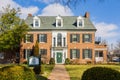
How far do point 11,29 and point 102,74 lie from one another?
32634 millimetres

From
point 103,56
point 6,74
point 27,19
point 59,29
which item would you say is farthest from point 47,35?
point 6,74

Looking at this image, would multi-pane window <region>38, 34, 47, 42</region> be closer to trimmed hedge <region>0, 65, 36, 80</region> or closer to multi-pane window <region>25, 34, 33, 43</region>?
multi-pane window <region>25, 34, 33, 43</region>

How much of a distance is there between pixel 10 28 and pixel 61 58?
9578mm

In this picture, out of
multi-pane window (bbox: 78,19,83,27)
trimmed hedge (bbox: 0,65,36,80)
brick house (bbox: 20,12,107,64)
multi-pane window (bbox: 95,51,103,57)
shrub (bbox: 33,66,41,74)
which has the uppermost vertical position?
multi-pane window (bbox: 78,19,83,27)

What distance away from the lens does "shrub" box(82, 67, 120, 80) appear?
11188 mm

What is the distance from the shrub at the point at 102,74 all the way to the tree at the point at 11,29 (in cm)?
3099

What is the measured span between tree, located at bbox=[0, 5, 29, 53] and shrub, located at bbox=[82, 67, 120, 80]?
31.0 metres

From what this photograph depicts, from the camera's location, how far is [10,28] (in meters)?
42.7

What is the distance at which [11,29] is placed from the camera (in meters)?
42.6

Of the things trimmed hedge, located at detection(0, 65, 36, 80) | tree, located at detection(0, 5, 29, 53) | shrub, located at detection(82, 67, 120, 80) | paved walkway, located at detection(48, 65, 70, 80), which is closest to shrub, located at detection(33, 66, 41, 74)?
paved walkway, located at detection(48, 65, 70, 80)

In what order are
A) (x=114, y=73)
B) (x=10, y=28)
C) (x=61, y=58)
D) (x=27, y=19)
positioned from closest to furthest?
1. (x=114, y=73)
2. (x=10, y=28)
3. (x=61, y=58)
4. (x=27, y=19)

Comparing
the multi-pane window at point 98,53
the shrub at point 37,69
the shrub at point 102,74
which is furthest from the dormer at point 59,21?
the shrub at point 102,74

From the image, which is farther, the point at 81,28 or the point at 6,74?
the point at 81,28

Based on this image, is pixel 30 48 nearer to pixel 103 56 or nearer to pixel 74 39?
pixel 74 39
